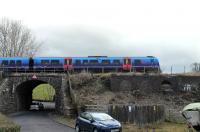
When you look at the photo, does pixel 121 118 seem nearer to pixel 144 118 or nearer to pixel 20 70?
pixel 144 118

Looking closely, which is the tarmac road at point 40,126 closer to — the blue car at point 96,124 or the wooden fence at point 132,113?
the blue car at point 96,124

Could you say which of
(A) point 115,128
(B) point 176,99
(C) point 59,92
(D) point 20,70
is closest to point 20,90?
(D) point 20,70

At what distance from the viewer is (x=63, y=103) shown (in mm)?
46438

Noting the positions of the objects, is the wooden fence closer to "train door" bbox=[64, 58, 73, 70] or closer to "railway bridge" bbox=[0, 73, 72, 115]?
"railway bridge" bbox=[0, 73, 72, 115]

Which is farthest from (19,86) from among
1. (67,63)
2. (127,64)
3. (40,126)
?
(40,126)

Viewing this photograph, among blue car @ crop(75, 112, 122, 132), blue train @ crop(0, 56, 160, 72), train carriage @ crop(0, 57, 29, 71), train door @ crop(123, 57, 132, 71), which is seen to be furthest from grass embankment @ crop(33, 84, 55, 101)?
blue car @ crop(75, 112, 122, 132)

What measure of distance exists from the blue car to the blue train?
89.2 feet

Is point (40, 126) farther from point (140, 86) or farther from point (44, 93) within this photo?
point (44, 93)

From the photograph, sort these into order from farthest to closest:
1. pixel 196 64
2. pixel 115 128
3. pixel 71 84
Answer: pixel 196 64, pixel 71 84, pixel 115 128

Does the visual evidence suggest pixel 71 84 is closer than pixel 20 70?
Yes

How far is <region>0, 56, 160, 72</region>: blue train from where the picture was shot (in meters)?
57.1

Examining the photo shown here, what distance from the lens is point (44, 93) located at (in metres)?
112

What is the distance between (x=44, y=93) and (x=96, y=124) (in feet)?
281

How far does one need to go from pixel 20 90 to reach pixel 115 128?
31.2m
